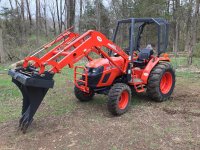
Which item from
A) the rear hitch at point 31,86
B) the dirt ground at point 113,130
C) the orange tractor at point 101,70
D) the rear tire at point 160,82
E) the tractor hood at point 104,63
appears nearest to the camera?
the dirt ground at point 113,130

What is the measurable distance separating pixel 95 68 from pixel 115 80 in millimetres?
665

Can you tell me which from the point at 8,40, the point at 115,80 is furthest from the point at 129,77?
the point at 8,40

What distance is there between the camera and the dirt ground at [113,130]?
4449mm

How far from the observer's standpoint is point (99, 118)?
565 centimetres

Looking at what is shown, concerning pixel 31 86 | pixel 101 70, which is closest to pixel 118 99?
pixel 101 70

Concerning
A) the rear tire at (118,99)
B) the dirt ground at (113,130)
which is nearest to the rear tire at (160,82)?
the dirt ground at (113,130)

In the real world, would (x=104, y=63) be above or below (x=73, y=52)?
below

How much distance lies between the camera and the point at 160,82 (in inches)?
268

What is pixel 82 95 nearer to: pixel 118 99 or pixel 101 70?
pixel 101 70

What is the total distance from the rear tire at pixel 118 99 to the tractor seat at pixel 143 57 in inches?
44.3

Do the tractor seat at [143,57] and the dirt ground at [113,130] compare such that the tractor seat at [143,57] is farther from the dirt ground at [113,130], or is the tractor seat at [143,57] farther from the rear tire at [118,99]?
the rear tire at [118,99]

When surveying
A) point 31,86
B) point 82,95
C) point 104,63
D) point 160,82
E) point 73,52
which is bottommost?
point 82,95

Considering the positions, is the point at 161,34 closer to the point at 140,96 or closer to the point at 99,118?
the point at 140,96

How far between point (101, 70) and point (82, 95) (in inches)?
40.8
